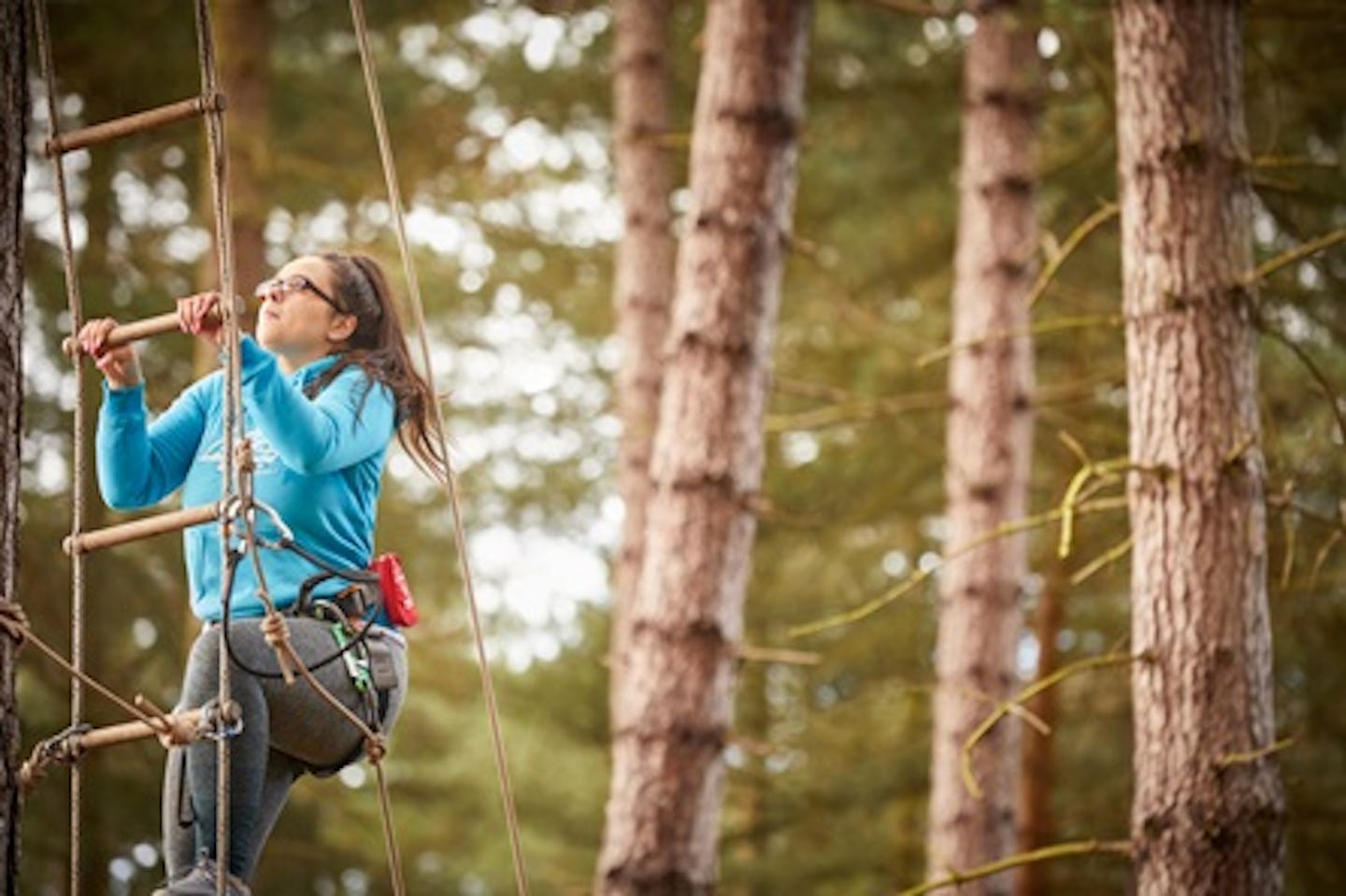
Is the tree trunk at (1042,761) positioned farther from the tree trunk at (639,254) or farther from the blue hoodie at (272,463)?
the blue hoodie at (272,463)

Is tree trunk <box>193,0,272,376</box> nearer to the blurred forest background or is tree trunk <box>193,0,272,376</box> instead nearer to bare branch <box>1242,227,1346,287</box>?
the blurred forest background

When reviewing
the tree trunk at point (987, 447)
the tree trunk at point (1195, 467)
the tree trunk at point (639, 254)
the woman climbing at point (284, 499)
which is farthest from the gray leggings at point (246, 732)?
the tree trunk at point (639, 254)

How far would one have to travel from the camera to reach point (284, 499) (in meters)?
3.93

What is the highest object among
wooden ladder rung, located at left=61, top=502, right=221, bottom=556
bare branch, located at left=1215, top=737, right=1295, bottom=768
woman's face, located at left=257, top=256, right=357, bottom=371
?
woman's face, located at left=257, top=256, right=357, bottom=371

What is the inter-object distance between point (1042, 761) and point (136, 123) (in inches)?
→ 422

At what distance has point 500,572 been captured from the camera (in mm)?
16047

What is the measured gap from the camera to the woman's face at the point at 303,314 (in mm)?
4090

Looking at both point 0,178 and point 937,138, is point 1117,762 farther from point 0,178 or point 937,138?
point 0,178

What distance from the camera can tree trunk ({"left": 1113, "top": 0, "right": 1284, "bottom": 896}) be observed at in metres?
5.49

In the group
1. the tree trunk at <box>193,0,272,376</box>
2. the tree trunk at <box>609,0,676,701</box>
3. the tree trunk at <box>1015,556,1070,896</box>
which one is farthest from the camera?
the tree trunk at <box>1015,556,1070,896</box>

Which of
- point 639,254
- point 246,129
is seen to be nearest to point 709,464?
point 246,129

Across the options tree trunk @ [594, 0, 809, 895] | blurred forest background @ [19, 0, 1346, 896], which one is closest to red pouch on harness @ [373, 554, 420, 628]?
tree trunk @ [594, 0, 809, 895]

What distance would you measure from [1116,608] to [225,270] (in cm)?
1103

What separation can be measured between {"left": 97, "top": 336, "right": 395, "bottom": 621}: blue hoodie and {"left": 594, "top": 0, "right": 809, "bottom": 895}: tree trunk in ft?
9.87
